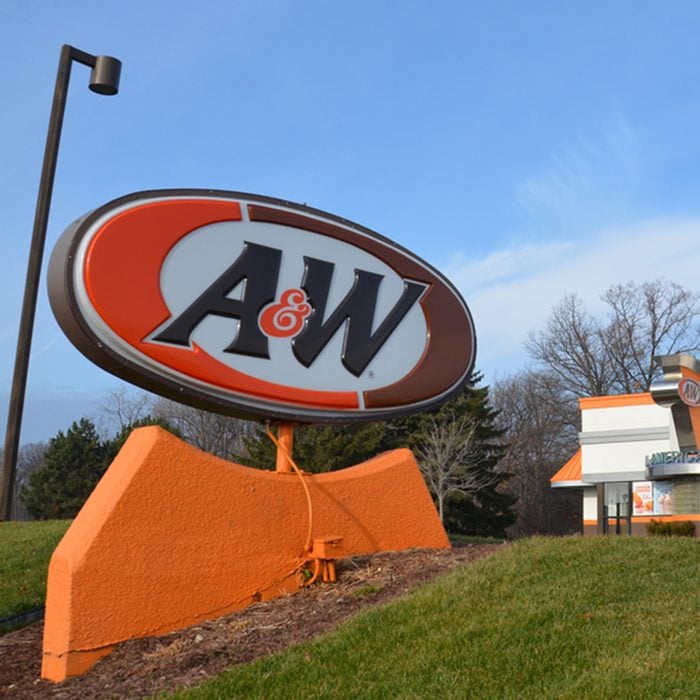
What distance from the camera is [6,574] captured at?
12633mm

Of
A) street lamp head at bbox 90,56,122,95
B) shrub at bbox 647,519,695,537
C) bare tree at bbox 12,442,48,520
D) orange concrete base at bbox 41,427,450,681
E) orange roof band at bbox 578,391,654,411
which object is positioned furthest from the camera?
bare tree at bbox 12,442,48,520

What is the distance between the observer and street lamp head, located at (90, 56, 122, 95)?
9102 millimetres

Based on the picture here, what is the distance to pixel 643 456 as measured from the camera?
1074 inches

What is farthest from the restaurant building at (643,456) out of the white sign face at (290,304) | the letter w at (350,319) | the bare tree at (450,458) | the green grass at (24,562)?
the letter w at (350,319)

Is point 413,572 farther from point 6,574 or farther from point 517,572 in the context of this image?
point 6,574

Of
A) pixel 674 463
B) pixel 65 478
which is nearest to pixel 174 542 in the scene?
pixel 674 463

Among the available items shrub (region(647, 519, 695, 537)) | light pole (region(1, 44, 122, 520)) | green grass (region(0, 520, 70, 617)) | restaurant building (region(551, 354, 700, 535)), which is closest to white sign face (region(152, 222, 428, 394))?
light pole (region(1, 44, 122, 520))

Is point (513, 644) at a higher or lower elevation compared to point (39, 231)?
lower

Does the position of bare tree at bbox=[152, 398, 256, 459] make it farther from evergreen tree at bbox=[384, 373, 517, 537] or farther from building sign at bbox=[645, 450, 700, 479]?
building sign at bbox=[645, 450, 700, 479]

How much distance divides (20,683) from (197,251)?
4225mm

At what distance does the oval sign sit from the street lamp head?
1.34 m

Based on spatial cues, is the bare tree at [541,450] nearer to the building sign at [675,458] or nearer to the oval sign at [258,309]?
the building sign at [675,458]

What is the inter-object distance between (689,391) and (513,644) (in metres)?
19.6

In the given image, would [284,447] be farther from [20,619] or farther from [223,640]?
[20,619]
